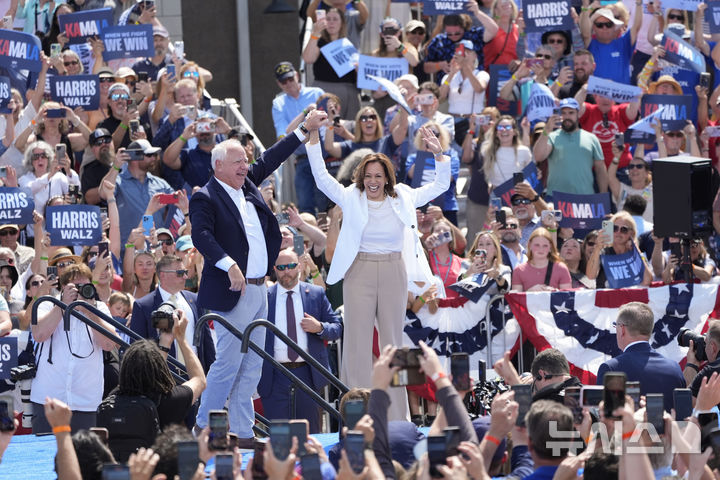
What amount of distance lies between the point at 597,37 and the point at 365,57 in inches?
108

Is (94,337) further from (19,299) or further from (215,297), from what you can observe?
(19,299)

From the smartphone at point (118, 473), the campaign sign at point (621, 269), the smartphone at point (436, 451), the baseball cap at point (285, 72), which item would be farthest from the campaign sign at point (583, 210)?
the smartphone at point (118, 473)

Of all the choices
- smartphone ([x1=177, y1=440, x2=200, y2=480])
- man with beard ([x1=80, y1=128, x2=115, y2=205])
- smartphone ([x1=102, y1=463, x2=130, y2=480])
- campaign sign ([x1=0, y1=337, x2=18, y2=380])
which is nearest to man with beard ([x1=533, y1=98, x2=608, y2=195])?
man with beard ([x1=80, y1=128, x2=115, y2=205])

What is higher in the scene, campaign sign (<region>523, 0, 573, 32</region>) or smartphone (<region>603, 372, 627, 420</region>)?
campaign sign (<region>523, 0, 573, 32</region>)

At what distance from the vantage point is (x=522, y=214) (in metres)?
13.3

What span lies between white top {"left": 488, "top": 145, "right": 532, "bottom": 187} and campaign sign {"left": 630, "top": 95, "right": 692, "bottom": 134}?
3.80ft

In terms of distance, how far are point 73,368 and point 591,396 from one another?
4.52 metres

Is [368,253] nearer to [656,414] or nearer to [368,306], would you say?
[368,306]

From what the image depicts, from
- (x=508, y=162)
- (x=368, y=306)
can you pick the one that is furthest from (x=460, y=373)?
(x=508, y=162)

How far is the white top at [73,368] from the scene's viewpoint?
980 cm

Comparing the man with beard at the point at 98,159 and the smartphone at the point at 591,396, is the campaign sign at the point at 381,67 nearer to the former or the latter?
the man with beard at the point at 98,159

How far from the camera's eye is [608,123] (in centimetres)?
1497

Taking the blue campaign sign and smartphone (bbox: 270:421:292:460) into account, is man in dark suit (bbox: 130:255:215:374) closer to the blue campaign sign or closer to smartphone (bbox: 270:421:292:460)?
the blue campaign sign

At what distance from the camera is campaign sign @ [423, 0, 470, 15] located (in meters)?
15.7
